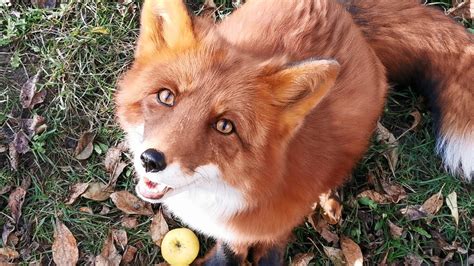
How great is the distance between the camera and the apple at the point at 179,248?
346 cm

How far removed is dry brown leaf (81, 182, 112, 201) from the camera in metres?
3.73

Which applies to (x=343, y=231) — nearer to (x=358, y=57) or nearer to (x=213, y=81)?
(x=358, y=57)

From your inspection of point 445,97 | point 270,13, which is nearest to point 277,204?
point 270,13

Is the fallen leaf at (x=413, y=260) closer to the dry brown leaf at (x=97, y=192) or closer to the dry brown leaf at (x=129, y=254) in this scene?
the dry brown leaf at (x=129, y=254)

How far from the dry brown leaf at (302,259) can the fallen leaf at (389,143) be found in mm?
843

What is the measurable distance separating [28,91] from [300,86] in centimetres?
231

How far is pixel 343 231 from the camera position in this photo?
378cm

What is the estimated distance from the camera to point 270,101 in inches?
97.3

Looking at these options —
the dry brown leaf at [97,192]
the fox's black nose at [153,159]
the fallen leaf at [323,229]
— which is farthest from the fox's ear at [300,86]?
the dry brown leaf at [97,192]

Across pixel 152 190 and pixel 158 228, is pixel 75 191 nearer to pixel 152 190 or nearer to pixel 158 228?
pixel 158 228

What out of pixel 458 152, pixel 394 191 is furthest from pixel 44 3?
pixel 458 152

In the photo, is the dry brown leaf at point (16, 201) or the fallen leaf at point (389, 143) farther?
the fallen leaf at point (389, 143)

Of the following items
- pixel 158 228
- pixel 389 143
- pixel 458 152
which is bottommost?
pixel 158 228

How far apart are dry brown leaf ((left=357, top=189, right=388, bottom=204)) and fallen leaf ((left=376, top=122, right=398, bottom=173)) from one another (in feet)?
0.69
